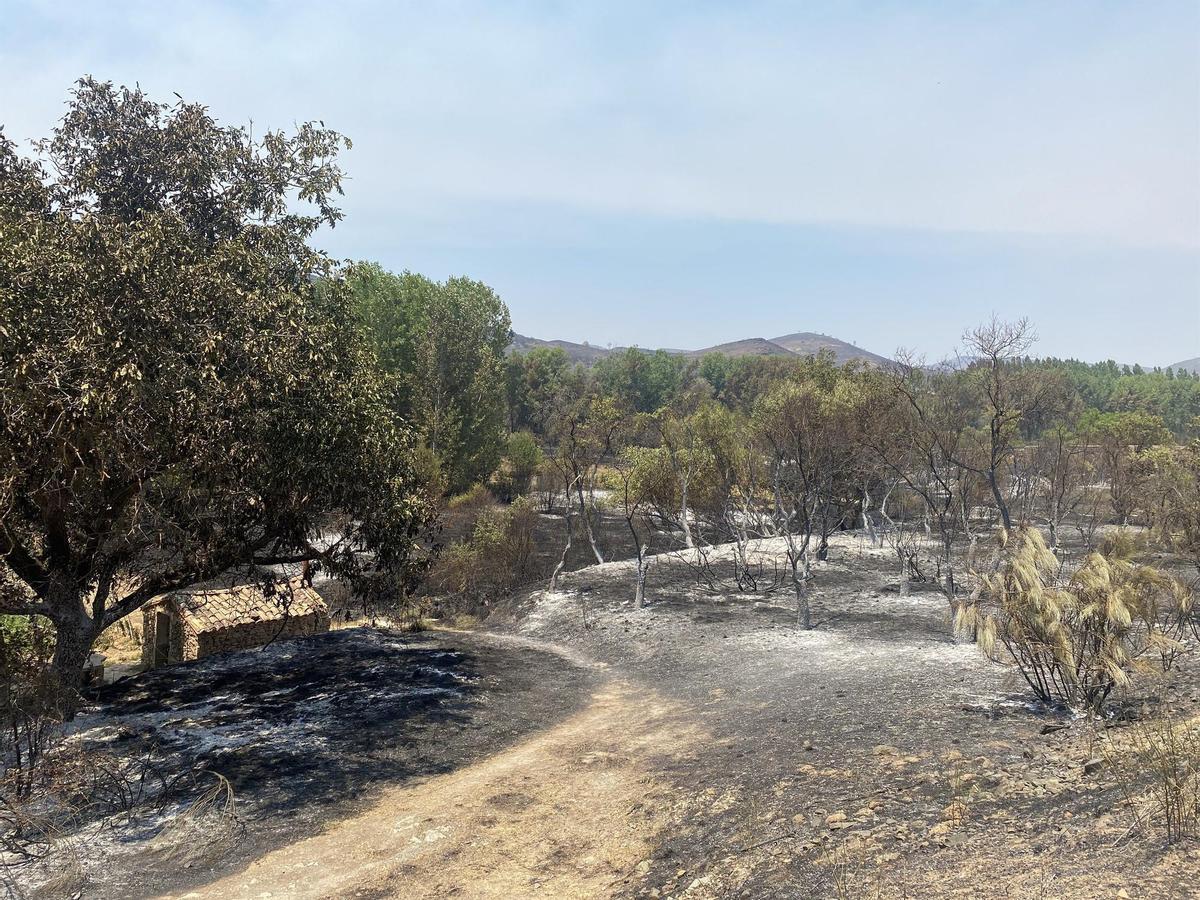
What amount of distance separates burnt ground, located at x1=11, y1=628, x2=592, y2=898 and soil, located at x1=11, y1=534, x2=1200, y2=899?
72 millimetres

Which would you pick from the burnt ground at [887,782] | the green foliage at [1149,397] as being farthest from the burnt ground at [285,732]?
the green foliage at [1149,397]

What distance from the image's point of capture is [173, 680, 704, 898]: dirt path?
784 centimetres

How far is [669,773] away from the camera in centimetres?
1045

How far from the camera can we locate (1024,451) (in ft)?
138

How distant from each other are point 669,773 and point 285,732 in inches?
273

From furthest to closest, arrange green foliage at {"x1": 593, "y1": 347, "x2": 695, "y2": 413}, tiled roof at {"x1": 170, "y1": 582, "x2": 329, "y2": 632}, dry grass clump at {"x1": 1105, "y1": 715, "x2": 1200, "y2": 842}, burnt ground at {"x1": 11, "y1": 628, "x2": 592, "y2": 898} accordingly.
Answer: green foliage at {"x1": 593, "y1": 347, "x2": 695, "y2": 413} < tiled roof at {"x1": 170, "y1": 582, "x2": 329, "y2": 632} < burnt ground at {"x1": 11, "y1": 628, "x2": 592, "y2": 898} < dry grass clump at {"x1": 1105, "y1": 715, "x2": 1200, "y2": 842}

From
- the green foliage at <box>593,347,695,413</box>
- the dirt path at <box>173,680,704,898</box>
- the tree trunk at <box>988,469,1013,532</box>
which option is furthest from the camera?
the green foliage at <box>593,347,695,413</box>

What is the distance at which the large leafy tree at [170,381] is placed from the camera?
385 inches

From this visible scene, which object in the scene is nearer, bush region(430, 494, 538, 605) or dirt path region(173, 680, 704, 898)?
dirt path region(173, 680, 704, 898)

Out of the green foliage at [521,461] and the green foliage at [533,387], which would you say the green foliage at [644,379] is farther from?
the green foliage at [521,461]

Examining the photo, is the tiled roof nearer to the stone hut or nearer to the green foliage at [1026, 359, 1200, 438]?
the stone hut

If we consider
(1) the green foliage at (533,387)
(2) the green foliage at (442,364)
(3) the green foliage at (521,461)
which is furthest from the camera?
(1) the green foliage at (533,387)

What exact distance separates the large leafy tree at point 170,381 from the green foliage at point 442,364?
99.0 feet

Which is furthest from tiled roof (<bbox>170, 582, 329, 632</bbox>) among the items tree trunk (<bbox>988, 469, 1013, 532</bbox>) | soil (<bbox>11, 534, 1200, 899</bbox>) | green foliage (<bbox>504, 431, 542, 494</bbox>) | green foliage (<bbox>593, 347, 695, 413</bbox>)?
green foliage (<bbox>593, 347, 695, 413</bbox>)
